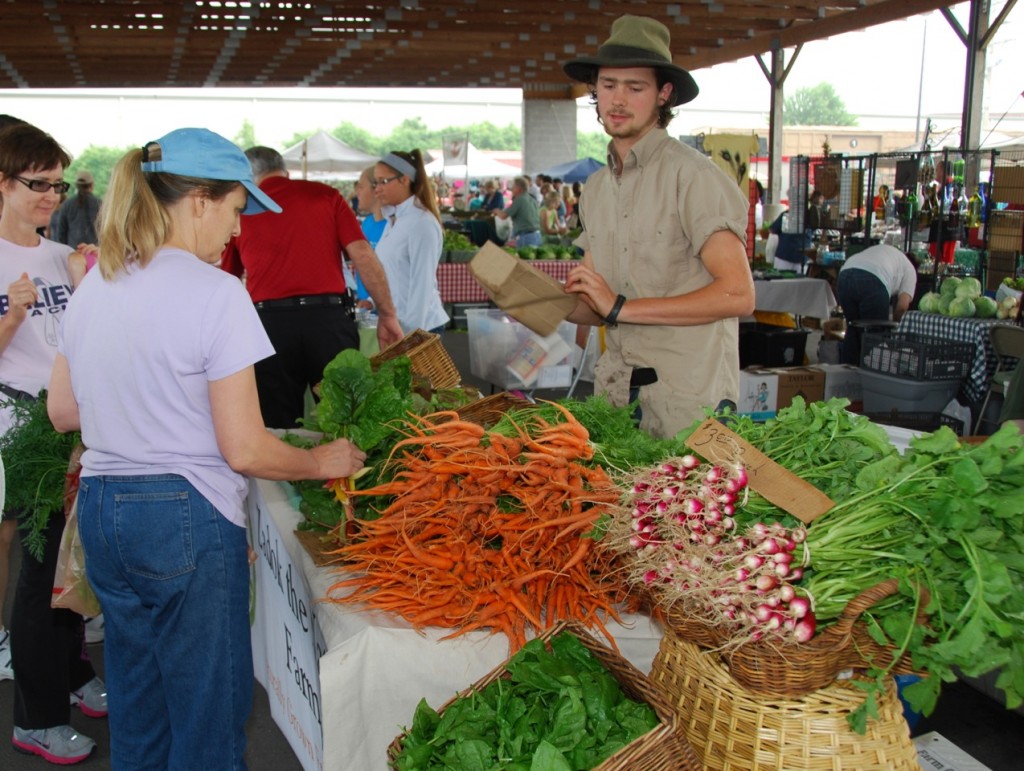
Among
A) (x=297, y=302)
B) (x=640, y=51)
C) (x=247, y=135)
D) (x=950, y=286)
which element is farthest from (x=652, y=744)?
(x=247, y=135)

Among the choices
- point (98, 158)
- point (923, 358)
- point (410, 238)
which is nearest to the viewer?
point (410, 238)

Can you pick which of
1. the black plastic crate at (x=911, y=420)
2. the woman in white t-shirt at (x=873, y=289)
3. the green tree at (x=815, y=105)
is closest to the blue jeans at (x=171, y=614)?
the black plastic crate at (x=911, y=420)

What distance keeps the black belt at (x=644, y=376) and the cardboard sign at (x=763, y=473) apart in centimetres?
86

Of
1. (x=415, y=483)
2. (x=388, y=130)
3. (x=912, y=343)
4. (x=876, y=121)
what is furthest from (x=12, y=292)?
(x=876, y=121)

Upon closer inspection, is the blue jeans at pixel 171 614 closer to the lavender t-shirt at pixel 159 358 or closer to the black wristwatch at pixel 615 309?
the lavender t-shirt at pixel 159 358

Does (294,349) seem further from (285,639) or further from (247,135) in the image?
(247,135)

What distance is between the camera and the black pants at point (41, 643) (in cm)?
266

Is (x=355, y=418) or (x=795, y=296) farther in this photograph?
(x=795, y=296)

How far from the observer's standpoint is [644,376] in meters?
2.58

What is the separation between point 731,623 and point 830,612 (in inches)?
6.1

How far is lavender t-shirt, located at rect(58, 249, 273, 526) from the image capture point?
1760 millimetres

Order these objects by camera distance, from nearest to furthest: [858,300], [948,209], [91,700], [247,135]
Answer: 1. [91,700]
2. [858,300]
3. [948,209]
4. [247,135]

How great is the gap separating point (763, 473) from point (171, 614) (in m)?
1.23

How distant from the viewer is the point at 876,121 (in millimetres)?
55906
